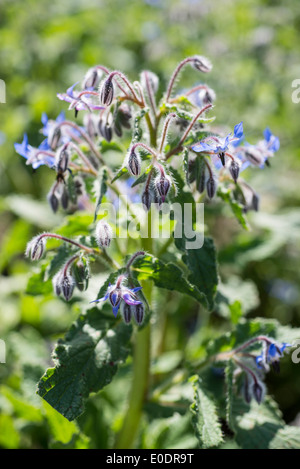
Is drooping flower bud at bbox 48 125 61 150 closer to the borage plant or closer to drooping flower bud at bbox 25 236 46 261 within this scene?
the borage plant

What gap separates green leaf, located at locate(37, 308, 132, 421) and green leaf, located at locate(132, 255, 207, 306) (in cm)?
26

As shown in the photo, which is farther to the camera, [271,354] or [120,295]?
[271,354]

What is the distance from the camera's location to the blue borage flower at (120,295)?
1.44m

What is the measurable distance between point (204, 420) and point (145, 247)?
1.97 ft

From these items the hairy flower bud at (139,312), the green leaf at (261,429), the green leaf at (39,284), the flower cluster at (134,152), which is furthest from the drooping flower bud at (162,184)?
the green leaf at (261,429)

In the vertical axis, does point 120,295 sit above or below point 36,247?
below

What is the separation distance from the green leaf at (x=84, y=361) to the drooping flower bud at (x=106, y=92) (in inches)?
27.7

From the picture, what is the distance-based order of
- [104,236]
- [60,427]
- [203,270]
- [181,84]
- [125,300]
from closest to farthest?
[125,300]
[104,236]
[203,270]
[60,427]
[181,84]

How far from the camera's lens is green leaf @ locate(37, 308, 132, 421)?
1.55 metres

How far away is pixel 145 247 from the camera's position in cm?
181

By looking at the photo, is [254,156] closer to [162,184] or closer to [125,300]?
[162,184]

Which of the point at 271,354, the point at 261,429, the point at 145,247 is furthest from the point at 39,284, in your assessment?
the point at 261,429

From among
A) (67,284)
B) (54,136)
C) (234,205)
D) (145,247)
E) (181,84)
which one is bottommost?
(67,284)
